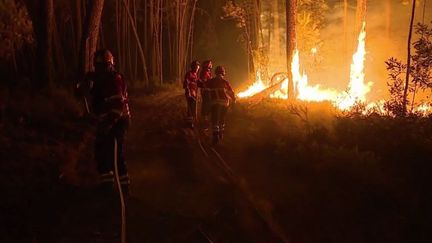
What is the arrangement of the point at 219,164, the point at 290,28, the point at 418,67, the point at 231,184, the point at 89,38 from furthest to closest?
the point at 290,28 → the point at 89,38 → the point at 418,67 → the point at 219,164 → the point at 231,184

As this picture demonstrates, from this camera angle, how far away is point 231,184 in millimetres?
7594

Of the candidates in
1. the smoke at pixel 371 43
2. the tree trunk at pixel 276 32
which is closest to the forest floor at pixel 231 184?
the smoke at pixel 371 43

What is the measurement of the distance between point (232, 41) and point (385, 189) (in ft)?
83.8

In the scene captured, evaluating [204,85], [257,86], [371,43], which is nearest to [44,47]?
[204,85]

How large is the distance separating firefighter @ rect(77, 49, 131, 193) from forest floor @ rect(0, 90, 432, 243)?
375 millimetres

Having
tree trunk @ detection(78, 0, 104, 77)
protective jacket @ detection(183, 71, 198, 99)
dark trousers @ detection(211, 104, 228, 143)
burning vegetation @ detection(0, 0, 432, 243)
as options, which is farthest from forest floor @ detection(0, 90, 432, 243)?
tree trunk @ detection(78, 0, 104, 77)

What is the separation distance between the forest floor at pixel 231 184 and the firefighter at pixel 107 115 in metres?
0.38

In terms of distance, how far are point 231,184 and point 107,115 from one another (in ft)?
7.81

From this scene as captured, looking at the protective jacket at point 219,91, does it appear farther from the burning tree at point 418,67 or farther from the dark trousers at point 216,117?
the burning tree at point 418,67

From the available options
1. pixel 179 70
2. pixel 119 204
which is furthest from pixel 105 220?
pixel 179 70

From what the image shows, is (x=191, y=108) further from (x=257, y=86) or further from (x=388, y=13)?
(x=388, y=13)

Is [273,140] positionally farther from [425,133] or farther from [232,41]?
[232,41]

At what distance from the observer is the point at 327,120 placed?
10.3 meters

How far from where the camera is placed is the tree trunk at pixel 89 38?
1151 centimetres
